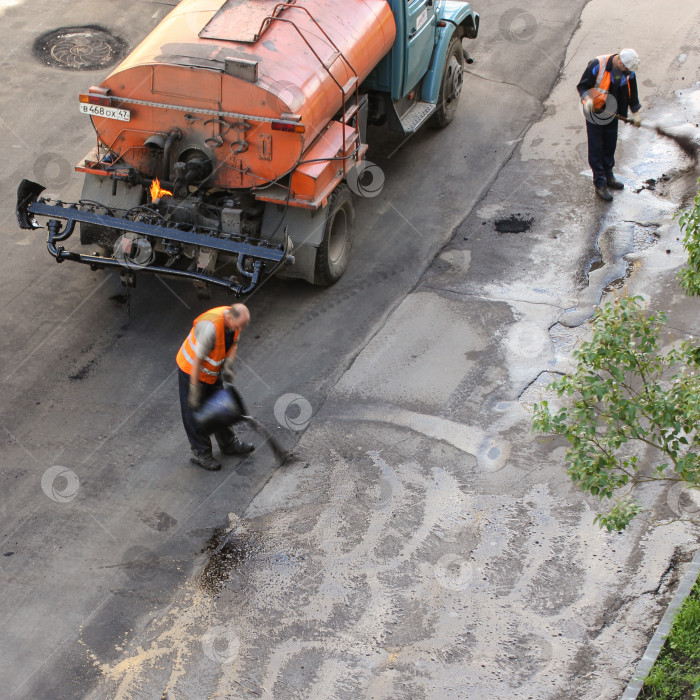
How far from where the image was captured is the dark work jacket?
942 centimetres

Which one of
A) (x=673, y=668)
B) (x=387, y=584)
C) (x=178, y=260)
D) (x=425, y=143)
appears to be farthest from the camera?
(x=425, y=143)

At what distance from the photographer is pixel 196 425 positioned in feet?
21.7

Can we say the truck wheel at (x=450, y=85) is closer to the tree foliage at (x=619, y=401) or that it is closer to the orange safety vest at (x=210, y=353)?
the orange safety vest at (x=210, y=353)

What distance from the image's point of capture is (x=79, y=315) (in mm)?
8172

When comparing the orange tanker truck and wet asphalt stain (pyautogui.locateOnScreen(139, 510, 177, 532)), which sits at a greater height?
the orange tanker truck

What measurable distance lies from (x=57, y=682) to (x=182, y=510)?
1.46 metres

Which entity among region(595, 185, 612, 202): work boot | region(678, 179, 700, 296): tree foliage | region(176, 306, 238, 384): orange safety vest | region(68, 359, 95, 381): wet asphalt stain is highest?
region(678, 179, 700, 296): tree foliage

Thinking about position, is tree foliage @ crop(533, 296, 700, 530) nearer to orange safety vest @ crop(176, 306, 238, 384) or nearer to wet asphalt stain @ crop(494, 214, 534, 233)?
orange safety vest @ crop(176, 306, 238, 384)

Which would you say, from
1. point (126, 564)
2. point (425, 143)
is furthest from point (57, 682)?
point (425, 143)

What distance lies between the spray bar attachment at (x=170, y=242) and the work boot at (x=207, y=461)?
1.35 m

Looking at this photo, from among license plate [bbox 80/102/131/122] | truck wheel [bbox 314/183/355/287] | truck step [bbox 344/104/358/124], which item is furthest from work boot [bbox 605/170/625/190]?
license plate [bbox 80/102/131/122]

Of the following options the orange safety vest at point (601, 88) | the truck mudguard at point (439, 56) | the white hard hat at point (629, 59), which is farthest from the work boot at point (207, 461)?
the white hard hat at point (629, 59)

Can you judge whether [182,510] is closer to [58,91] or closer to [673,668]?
[673,668]

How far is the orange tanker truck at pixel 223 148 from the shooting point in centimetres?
745
